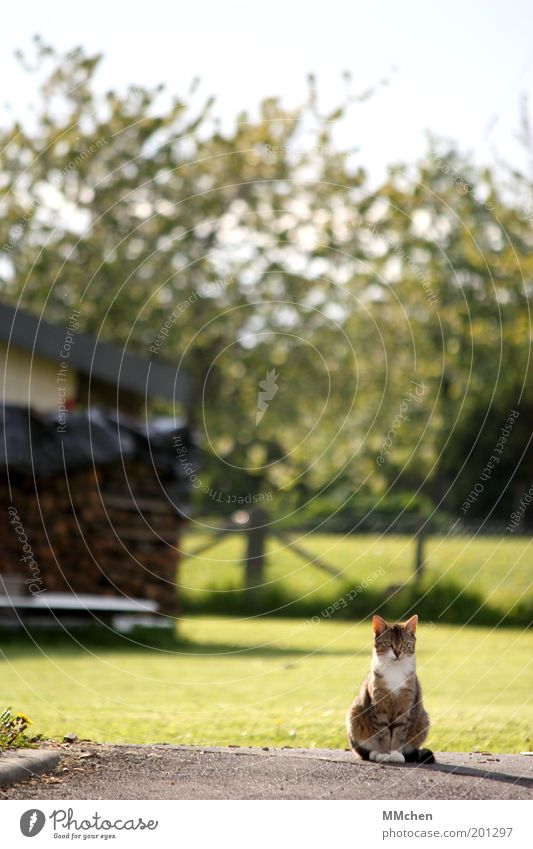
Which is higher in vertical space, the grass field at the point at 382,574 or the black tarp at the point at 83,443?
the black tarp at the point at 83,443

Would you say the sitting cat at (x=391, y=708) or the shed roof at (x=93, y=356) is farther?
the shed roof at (x=93, y=356)

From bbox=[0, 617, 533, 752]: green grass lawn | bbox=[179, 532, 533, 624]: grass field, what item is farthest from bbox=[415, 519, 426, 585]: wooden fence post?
bbox=[0, 617, 533, 752]: green grass lawn

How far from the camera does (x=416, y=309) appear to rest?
36.0m

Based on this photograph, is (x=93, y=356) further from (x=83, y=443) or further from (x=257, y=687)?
(x=257, y=687)

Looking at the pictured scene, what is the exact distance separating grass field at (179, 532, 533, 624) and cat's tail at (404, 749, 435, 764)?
1143 cm

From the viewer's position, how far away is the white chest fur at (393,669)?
5676 mm

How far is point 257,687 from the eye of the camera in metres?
10.4

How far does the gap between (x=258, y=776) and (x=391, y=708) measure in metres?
0.76

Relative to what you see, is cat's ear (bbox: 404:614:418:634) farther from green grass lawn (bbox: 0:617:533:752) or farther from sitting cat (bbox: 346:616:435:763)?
green grass lawn (bbox: 0:617:533:752)

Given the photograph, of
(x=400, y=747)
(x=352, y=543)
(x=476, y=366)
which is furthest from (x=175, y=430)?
(x=476, y=366)

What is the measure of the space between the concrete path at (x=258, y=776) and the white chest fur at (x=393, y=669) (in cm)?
38

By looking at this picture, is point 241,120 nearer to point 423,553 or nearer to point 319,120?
point 319,120

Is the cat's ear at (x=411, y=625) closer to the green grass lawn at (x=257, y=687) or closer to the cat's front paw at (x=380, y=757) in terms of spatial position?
the cat's front paw at (x=380, y=757)

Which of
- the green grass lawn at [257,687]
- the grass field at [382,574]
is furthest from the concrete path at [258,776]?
the grass field at [382,574]
